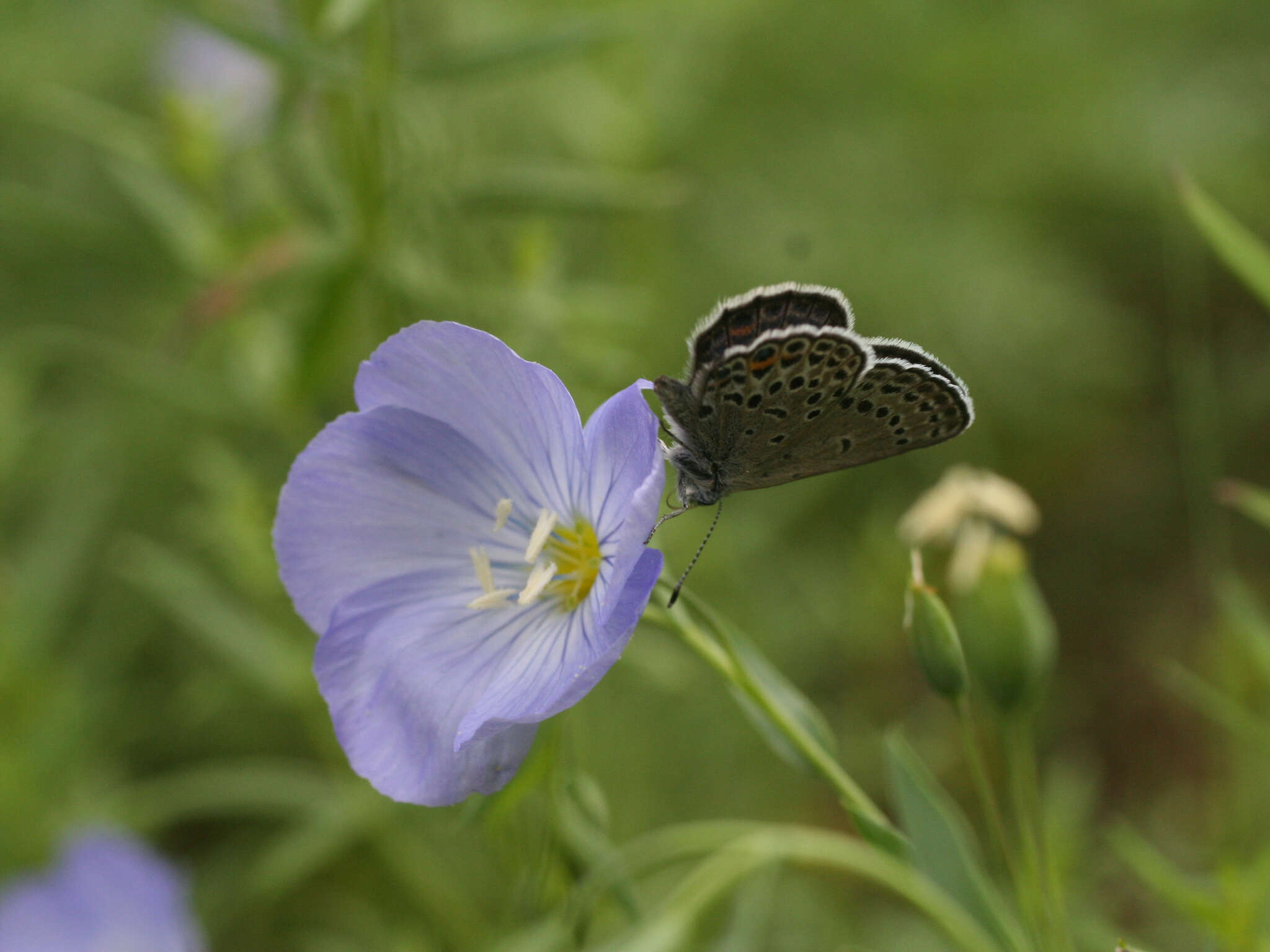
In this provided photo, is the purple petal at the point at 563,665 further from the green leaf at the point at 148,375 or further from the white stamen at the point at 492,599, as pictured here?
the green leaf at the point at 148,375

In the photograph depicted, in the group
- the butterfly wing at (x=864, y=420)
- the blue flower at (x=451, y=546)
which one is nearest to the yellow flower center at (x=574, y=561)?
the blue flower at (x=451, y=546)

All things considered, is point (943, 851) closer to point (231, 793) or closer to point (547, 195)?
point (547, 195)

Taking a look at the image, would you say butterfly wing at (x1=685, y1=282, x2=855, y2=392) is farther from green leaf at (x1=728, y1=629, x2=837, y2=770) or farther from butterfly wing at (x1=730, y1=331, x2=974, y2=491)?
green leaf at (x1=728, y1=629, x2=837, y2=770)

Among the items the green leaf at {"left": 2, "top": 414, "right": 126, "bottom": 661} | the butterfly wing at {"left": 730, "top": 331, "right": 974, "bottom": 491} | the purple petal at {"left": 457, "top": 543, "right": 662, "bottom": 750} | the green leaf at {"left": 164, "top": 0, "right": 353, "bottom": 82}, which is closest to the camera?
the purple petal at {"left": 457, "top": 543, "right": 662, "bottom": 750}

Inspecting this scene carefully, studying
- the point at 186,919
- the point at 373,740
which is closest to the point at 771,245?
the point at 186,919

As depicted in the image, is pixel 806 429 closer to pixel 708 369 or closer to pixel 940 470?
pixel 708 369

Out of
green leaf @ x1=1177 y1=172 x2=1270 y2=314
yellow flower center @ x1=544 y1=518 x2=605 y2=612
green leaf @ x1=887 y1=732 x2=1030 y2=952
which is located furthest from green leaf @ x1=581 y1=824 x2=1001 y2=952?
green leaf @ x1=1177 y1=172 x2=1270 y2=314

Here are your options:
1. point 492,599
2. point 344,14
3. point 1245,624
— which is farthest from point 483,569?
point 1245,624
